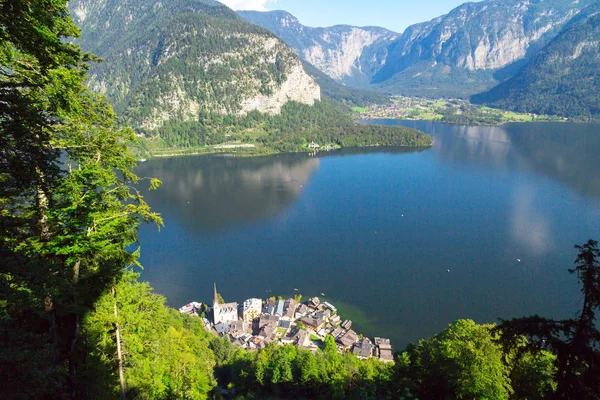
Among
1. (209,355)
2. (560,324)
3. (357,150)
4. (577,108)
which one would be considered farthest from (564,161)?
(577,108)

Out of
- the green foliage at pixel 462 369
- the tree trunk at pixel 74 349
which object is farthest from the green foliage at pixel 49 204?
the green foliage at pixel 462 369

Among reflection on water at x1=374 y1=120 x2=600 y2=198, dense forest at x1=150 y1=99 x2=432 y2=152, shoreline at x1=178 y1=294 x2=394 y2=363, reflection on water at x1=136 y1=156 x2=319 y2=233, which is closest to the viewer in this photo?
shoreline at x1=178 y1=294 x2=394 y2=363

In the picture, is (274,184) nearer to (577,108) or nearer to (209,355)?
(209,355)

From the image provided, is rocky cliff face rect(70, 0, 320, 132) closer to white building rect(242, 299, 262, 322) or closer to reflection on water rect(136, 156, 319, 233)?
reflection on water rect(136, 156, 319, 233)

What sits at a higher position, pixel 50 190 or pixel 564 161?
pixel 50 190

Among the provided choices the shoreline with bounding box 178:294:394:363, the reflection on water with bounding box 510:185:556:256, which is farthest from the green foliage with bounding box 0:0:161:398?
the reflection on water with bounding box 510:185:556:256
